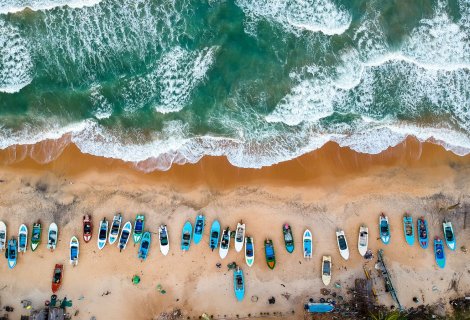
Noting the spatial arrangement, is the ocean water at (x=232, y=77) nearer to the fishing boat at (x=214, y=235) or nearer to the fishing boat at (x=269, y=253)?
the fishing boat at (x=214, y=235)

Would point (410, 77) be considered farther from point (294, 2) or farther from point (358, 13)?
point (294, 2)

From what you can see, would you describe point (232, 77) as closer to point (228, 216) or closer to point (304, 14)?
point (304, 14)

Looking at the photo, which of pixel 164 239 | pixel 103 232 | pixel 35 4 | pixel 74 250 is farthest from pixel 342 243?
pixel 35 4

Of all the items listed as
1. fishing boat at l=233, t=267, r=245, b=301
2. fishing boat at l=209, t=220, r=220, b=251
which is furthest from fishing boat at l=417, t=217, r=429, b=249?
fishing boat at l=209, t=220, r=220, b=251

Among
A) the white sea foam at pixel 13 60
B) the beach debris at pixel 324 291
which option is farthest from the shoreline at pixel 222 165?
the beach debris at pixel 324 291

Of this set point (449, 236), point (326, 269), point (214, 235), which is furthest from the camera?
point (449, 236)

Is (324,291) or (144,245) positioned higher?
(144,245)

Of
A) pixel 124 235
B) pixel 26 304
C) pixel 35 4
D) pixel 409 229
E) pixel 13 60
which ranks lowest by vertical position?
pixel 26 304
